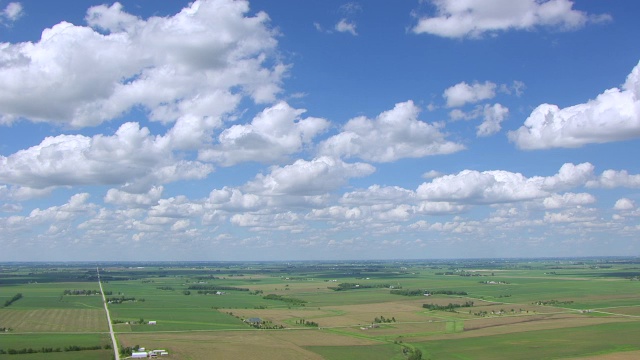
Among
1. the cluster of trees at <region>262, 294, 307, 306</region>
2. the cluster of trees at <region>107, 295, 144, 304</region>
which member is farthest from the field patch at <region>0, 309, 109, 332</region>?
the cluster of trees at <region>262, 294, 307, 306</region>

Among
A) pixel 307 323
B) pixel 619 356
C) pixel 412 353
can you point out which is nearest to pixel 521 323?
pixel 619 356

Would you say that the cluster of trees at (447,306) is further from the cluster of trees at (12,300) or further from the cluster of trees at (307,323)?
the cluster of trees at (12,300)

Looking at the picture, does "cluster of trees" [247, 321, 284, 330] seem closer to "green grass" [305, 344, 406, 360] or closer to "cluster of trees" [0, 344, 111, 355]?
"green grass" [305, 344, 406, 360]

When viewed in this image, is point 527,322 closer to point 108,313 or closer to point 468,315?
point 468,315

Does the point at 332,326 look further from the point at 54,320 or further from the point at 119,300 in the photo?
the point at 119,300

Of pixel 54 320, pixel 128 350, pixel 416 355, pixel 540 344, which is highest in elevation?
pixel 54 320

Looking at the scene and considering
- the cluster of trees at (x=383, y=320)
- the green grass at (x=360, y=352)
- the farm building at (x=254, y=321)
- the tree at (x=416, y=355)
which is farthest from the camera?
the cluster of trees at (x=383, y=320)

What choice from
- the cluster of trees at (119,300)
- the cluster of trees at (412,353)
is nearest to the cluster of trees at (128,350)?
the cluster of trees at (412,353)

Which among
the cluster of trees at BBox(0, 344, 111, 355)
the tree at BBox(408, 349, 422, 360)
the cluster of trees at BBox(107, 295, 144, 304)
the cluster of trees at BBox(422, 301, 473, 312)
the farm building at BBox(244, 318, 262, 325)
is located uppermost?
the cluster of trees at BBox(107, 295, 144, 304)
